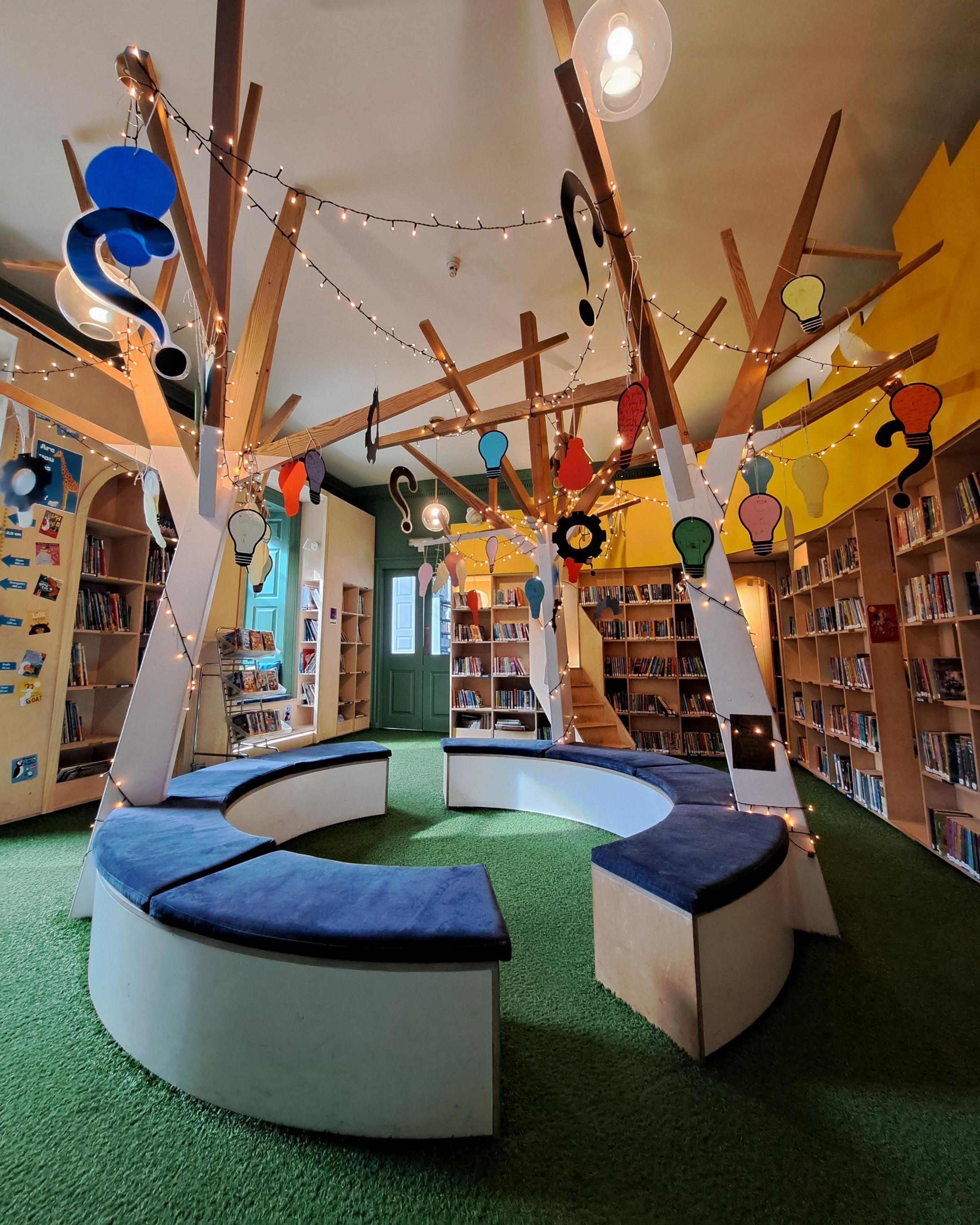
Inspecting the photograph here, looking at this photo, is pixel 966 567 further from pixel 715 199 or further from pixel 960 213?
pixel 715 199

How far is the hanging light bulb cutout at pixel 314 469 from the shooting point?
9.25 feet

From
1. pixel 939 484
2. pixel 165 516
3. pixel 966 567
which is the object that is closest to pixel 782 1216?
pixel 966 567

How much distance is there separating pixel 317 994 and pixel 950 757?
3497 millimetres

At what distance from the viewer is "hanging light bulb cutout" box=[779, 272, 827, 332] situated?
7.55ft

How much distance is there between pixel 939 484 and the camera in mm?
2791

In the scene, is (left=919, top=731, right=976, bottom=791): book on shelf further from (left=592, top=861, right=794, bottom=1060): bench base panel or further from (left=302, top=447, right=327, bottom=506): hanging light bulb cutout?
(left=302, top=447, right=327, bottom=506): hanging light bulb cutout

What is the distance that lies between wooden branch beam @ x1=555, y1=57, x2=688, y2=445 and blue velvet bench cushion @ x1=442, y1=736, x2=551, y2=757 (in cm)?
246

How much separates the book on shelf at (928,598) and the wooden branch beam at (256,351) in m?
3.89

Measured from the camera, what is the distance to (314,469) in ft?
9.25

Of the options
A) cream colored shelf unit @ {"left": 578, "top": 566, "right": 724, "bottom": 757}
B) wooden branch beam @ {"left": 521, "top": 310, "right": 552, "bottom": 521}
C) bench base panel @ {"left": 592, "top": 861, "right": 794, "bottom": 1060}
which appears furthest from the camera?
cream colored shelf unit @ {"left": 578, "top": 566, "right": 724, "bottom": 757}

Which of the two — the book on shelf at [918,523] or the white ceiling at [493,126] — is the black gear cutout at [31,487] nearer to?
the white ceiling at [493,126]

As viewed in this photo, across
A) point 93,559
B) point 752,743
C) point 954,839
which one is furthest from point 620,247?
point 93,559

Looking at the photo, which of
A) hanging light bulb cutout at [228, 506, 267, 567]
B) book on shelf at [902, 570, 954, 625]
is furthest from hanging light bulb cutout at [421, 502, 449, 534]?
book on shelf at [902, 570, 954, 625]

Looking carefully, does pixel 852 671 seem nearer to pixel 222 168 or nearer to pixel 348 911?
pixel 348 911
